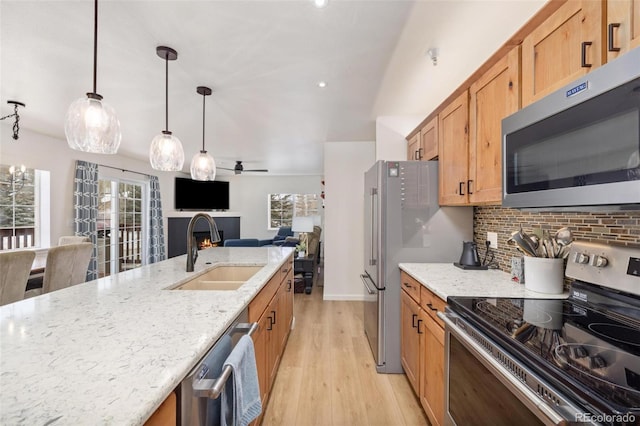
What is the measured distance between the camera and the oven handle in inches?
28.3

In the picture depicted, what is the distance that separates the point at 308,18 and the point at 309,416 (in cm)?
246

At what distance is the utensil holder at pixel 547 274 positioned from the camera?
1.44 metres

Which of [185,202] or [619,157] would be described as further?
[185,202]

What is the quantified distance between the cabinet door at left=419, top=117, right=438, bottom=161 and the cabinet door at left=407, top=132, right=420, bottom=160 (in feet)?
0.32

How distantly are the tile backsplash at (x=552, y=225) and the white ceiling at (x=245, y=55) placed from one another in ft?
3.73

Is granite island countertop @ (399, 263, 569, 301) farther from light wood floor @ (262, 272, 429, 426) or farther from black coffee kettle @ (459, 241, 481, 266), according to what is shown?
light wood floor @ (262, 272, 429, 426)

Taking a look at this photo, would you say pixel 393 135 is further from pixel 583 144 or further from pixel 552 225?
pixel 583 144

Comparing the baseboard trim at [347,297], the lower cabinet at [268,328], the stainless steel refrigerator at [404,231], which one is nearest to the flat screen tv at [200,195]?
the baseboard trim at [347,297]

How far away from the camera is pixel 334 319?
3543mm

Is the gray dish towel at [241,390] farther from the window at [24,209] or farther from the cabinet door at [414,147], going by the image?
the window at [24,209]

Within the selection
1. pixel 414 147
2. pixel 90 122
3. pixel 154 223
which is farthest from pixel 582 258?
pixel 154 223

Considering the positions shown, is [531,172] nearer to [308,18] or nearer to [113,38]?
[308,18]

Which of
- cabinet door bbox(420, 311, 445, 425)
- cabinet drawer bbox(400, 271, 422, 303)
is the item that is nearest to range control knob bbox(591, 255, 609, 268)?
cabinet door bbox(420, 311, 445, 425)

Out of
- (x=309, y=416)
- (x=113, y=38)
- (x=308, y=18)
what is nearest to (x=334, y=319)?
(x=309, y=416)
